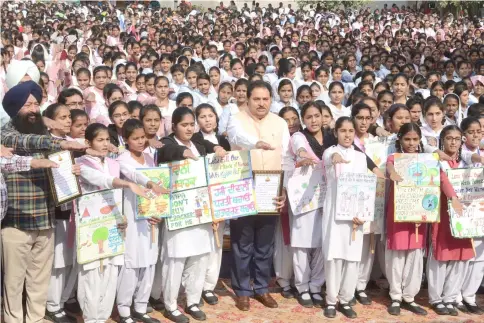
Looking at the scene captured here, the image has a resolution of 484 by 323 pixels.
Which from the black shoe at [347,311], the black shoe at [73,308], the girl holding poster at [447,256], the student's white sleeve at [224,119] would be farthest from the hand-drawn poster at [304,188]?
the student's white sleeve at [224,119]

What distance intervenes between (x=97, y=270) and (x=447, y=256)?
8.60ft

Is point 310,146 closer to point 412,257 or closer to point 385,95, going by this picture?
point 412,257

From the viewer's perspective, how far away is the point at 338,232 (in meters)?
4.58

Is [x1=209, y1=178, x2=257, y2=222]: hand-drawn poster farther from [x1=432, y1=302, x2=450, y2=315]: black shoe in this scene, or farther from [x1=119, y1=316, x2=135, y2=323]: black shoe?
[x1=432, y1=302, x2=450, y2=315]: black shoe

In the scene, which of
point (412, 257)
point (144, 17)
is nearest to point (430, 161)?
point (412, 257)

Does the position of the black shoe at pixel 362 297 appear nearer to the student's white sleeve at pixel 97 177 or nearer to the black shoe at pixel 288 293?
the black shoe at pixel 288 293

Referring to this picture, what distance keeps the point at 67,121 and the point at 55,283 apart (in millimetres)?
1182

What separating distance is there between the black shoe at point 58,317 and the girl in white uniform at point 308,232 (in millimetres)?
1785

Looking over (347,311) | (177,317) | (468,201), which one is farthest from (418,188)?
(177,317)

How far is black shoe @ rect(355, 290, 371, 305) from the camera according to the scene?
498 cm

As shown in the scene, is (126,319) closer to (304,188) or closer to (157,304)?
(157,304)

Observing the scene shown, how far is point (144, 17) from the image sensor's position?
23.0 meters

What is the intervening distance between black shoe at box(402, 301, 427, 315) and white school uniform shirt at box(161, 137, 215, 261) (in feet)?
5.43

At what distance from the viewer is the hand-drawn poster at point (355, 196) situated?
449 cm
